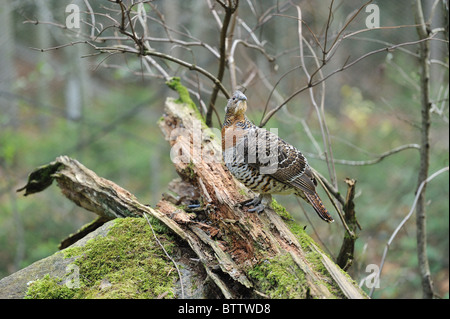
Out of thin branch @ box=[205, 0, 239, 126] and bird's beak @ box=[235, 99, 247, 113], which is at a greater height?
thin branch @ box=[205, 0, 239, 126]

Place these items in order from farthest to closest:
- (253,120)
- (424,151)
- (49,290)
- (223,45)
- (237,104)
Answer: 1. (253,120)
2. (424,151)
3. (223,45)
4. (237,104)
5. (49,290)

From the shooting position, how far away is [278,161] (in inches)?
141

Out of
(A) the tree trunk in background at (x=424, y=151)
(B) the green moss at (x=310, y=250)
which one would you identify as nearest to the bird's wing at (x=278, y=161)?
(B) the green moss at (x=310, y=250)

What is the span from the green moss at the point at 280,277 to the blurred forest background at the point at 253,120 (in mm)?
2059

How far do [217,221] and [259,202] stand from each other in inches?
18.9

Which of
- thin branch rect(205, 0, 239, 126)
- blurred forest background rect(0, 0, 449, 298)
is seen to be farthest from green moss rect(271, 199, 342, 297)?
thin branch rect(205, 0, 239, 126)

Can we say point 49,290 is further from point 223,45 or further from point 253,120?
point 253,120

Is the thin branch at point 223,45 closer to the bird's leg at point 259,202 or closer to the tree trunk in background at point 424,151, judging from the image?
the bird's leg at point 259,202

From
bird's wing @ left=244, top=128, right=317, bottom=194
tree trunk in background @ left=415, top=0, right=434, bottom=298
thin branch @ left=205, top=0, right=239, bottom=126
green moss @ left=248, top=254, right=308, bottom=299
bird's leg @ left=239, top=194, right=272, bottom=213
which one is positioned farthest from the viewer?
tree trunk in background @ left=415, top=0, right=434, bottom=298

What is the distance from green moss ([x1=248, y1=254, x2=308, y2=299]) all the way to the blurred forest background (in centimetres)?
206

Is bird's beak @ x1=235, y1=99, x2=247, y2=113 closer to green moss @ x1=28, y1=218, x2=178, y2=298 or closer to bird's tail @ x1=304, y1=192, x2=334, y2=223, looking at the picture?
bird's tail @ x1=304, y1=192, x2=334, y2=223

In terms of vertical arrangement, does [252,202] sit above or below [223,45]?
below

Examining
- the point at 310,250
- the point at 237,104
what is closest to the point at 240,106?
the point at 237,104

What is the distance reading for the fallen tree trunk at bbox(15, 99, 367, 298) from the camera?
2.58 metres
